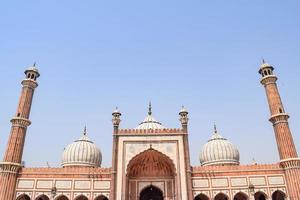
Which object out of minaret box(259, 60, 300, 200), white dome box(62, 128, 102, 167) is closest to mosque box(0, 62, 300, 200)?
minaret box(259, 60, 300, 200)

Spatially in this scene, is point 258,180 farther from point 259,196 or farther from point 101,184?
point 101,184

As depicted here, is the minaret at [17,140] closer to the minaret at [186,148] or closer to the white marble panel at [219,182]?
the minaret at [186,148]

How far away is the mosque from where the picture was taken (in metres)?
17.5

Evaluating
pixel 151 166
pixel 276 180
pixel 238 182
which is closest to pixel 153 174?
pixel 151 166

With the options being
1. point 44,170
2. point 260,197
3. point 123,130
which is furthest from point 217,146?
point 44,170

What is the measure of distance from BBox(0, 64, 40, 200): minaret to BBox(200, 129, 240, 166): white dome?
13407 mm

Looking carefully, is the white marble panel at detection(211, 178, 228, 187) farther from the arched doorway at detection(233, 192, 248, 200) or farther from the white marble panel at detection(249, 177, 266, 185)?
the white marble panel at detection(249, 177, 266, 185)

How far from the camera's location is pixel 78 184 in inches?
708

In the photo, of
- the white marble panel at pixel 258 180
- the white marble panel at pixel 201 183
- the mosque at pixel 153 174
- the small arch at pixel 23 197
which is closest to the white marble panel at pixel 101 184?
the mosque at pixel 153 174

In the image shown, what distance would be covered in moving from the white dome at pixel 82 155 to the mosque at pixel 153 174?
3.11 m

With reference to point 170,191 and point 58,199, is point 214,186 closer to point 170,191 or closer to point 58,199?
point 170,191

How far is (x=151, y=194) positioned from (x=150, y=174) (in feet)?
5.73

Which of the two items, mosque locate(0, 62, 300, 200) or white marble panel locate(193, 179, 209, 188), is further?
white marble panel locate(193, 179, 209, 188)

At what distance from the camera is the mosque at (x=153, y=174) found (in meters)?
17.5
